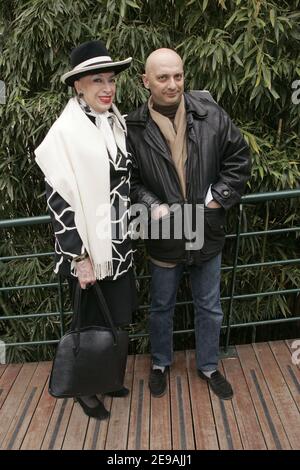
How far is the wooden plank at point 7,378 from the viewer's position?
8.52 feet

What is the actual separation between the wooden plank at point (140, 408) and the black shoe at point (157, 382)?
42 mm

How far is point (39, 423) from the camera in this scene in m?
2.35

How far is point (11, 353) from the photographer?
3.19 m

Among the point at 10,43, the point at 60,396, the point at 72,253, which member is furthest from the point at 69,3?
the point at 60,396

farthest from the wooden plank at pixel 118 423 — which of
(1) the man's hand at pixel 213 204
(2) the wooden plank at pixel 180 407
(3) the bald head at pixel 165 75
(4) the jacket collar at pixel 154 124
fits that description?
(3) the bald head at pixel 165 75

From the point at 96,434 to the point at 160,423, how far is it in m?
0.30

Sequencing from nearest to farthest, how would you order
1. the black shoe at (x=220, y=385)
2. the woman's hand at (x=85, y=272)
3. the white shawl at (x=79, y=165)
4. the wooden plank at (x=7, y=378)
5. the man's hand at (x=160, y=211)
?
the white shawl at (x=79, y=165) → the woman's hand at (x=85, y=272) → the man's hand at (x=160, y=211) → the black shoe at (x=220, y=385) → the wooden plank at (x=7, y=378)

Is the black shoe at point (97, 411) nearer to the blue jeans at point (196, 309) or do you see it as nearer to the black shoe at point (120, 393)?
the black shoe at point (120, 393)

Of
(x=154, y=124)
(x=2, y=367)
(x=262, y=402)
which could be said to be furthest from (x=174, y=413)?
(x=154, y=124)

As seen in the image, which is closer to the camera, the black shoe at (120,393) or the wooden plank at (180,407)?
the wooden plank at (180,407)

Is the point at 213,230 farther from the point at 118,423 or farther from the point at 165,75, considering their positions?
the point at 118,423
